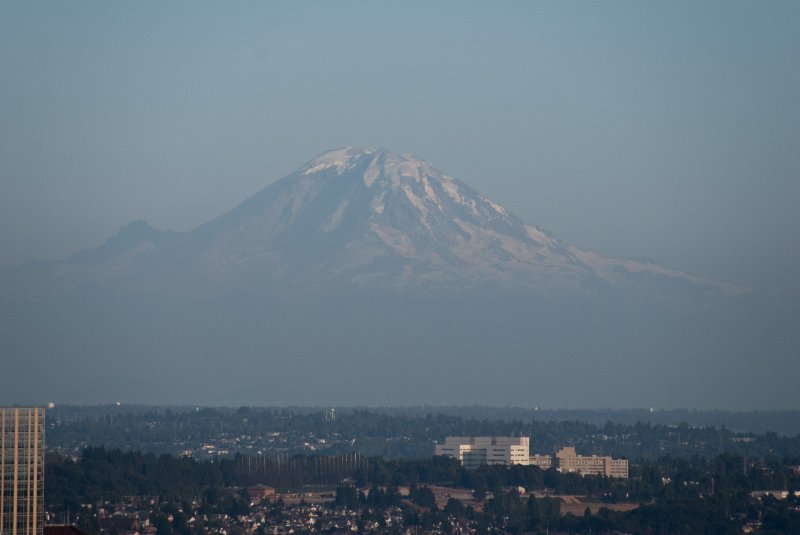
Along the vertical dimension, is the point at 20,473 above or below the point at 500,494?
above

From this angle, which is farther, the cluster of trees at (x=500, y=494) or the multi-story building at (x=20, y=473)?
the cluster of trees at (x=500, y=494)

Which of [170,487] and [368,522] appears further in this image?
[170,487]

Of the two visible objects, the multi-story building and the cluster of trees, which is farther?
the cluster of trees

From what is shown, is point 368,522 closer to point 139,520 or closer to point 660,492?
point 139,520

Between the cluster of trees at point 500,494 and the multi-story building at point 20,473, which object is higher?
the multi-story building at point 20,473

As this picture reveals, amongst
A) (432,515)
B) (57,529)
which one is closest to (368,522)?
(432,515)

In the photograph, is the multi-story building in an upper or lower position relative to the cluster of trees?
upper

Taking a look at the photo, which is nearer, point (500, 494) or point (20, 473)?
point (20, 473)

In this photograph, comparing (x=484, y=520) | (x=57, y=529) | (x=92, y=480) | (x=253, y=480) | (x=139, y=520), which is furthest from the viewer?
(x=253, y=480)
